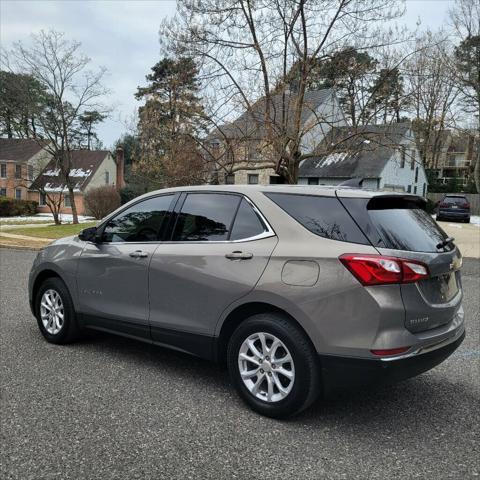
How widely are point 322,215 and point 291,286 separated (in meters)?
0.55

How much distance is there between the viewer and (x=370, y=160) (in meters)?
38.6

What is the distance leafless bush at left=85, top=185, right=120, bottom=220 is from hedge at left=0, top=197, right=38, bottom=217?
49.4 ft

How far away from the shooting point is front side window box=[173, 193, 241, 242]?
13.0ft

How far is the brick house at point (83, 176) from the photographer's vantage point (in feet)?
161

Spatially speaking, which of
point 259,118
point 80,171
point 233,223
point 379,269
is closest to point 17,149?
point 80,171

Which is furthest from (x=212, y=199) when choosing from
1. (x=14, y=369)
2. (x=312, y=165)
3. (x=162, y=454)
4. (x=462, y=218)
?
(x=312, y=165)

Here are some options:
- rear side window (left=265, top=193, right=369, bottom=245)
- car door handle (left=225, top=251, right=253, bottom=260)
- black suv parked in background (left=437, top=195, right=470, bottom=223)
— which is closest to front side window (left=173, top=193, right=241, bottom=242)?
car door handle (left=225, top=251, right=253, bottom=260)

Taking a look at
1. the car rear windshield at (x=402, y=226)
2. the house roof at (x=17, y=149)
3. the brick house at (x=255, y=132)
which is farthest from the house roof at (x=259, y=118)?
the house roof at (x=17, y=149)

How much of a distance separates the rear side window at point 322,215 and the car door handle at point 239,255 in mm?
428

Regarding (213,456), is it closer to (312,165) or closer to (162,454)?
(162,454)

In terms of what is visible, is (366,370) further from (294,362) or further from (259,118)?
(259,118)

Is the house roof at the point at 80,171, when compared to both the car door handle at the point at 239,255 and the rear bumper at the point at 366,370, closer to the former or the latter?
the car door handle at the point at 239,255

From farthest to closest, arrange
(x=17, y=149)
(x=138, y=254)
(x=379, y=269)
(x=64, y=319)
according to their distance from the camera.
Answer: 1. (x=17, y=149)
2. (x=64, y=319)
3. (x=138, y=254)
4. (x=379, y=269)

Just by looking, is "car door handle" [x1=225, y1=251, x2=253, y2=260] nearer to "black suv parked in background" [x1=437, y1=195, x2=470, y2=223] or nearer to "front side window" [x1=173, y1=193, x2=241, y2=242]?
"front side window" [x1=173, y1=193, x2=241, y2=242]
